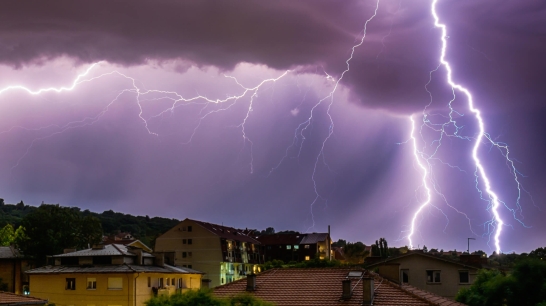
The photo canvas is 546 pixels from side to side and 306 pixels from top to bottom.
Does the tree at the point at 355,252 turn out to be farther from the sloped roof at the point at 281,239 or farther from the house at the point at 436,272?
the house at the point at 436,272

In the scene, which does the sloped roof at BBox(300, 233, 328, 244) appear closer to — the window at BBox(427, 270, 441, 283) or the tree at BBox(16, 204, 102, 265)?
the tree at BBox(16, 204, 102, 265)

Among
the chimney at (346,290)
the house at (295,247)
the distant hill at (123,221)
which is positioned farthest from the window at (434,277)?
the distant hill at (123,221)

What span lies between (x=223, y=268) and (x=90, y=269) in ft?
116

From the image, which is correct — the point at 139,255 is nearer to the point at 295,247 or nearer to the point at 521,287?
the point at 521,287

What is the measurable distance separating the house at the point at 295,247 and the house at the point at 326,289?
66615 mm

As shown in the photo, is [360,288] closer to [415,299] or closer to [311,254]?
[415,299]

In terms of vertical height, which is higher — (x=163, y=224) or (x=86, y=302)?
(x=163, y=224)

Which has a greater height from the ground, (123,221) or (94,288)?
(123,221)

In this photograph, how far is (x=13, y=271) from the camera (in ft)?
196

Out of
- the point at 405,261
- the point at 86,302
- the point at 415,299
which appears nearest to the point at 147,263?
the point at 86,302

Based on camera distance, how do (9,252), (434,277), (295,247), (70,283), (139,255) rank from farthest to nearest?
1. (295,247)
2. (9,252)
3. (139,255)
4. (70,283)
5. (434,277)

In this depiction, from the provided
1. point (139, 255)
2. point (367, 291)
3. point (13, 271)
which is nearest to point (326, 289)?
point (367, 291)

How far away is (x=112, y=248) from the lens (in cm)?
4616

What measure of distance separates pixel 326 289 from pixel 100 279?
831 inches
